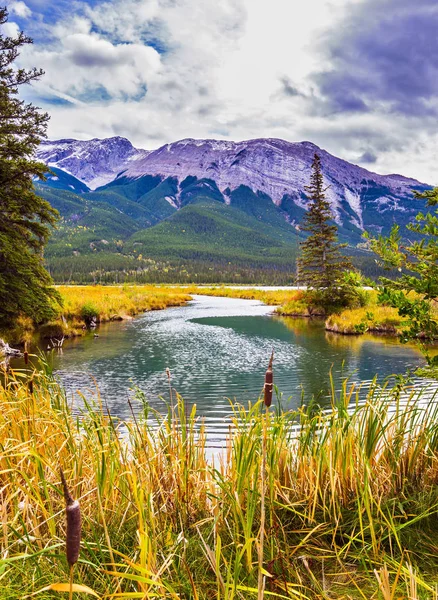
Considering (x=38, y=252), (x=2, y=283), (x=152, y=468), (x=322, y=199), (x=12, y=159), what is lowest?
(x=152, y=468)

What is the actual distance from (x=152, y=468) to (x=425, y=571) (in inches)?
86.9

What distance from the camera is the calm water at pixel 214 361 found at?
12336 millimetres

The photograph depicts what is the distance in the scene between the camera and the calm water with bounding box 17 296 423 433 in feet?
40.5

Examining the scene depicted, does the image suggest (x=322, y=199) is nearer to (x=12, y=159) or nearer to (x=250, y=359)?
(x=250, y=359)

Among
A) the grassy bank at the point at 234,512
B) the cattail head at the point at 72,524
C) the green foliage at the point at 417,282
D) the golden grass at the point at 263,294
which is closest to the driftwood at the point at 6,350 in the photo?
the grassy bank at the point at 234,512

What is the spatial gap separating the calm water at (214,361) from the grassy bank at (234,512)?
150 inches

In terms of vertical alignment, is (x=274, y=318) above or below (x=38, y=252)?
below

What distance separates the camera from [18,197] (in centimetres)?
1638

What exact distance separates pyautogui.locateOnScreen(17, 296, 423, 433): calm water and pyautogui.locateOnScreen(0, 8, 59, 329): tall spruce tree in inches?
111

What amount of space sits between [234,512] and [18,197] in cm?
1636

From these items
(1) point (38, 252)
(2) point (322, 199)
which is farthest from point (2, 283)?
(2) point (322, 199)

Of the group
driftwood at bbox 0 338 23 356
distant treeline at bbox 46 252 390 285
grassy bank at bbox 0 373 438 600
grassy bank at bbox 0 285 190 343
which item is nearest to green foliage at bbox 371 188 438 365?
grassy bank at bbox 0 373 438 600

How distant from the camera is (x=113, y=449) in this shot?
3855mm

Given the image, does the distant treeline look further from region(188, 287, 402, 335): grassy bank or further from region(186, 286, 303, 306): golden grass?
region(188, 287, 402, 335): grassy bank
